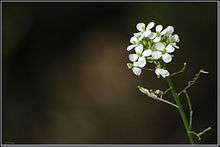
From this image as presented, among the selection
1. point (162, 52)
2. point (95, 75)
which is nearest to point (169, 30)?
point (162, 52)

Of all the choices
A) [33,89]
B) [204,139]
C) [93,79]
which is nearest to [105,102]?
[93,79]

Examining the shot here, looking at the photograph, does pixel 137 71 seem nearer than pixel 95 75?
Yes

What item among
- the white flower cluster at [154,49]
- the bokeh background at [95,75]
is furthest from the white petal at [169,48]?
the bokeh background at [95,75]

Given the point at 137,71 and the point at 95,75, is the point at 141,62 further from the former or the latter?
the point at 95,75

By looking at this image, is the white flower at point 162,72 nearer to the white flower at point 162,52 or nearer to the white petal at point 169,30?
the white flower at point 162,52

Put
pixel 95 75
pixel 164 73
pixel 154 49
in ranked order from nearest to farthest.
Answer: pixel 164 73
pixel 154 49
pixel 95 75

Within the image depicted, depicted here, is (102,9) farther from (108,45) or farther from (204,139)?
(204,139)

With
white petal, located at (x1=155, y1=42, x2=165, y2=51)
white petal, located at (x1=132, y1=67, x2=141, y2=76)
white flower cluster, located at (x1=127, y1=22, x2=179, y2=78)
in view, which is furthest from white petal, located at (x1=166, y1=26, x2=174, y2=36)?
white petal, located at (x1=132, y1=67, x2=141, y2=76)
